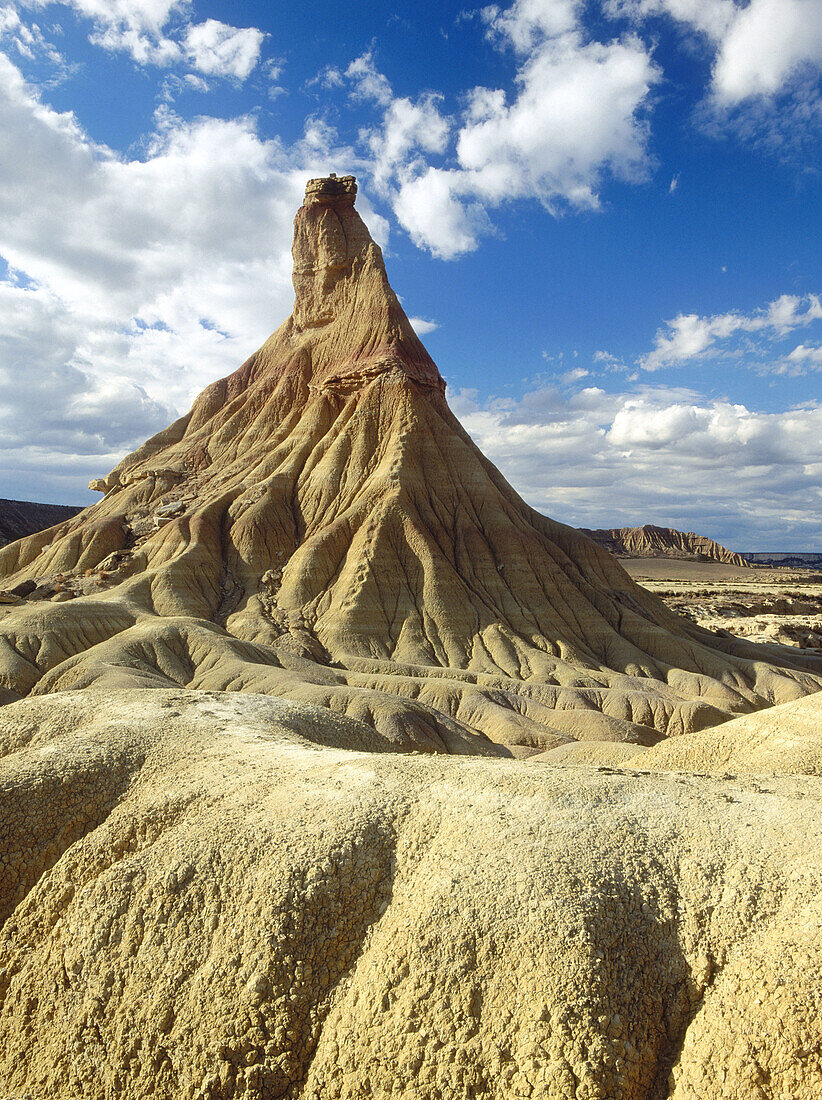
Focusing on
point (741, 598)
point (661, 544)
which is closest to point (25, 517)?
point (741, 598)

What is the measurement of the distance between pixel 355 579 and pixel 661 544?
145m

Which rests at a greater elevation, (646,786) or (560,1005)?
(646,786)

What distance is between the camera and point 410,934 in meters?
8.17

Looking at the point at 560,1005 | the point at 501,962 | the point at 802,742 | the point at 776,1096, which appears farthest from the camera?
the point at 802,742

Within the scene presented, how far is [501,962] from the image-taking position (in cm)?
764

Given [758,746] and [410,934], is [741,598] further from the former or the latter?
[410,934]

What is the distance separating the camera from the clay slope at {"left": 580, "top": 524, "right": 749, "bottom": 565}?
165750 millimetres

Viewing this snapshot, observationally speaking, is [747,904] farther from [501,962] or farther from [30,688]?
[30,688]

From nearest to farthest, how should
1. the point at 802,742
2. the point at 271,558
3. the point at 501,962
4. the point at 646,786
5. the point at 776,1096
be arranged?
the point at 776,1096
the point at 501,962
the point at 646,786
the point at 802,742
the point at 271,558

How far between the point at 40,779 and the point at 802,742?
13941 mm

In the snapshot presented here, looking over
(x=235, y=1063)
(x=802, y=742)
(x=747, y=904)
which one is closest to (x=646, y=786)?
(x=747, y=904)

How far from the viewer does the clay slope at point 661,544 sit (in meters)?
166

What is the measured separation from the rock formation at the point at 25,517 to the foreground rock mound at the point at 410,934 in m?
92.8

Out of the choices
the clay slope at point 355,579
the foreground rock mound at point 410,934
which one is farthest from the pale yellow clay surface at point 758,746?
the clay slope at point 355,579
